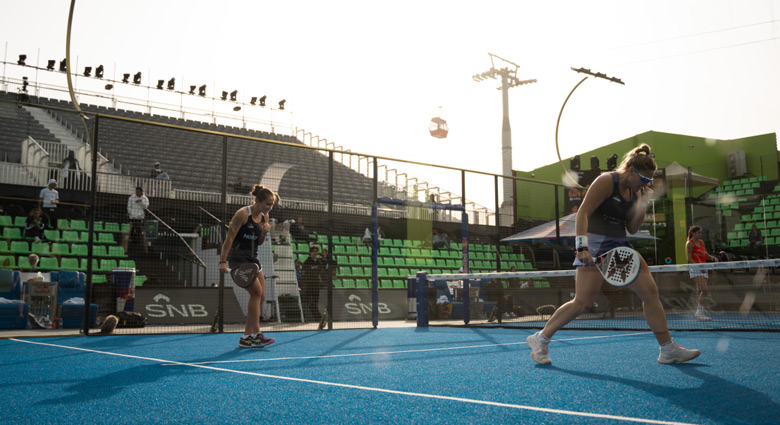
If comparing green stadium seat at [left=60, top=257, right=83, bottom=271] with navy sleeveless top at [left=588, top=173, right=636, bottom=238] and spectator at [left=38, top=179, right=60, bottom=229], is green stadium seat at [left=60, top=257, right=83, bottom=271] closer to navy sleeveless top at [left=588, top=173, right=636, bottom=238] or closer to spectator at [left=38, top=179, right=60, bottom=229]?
spectator at [left=38, top=179, right=60, bottom=229]

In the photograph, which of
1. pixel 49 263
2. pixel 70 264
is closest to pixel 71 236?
pixel 70 264

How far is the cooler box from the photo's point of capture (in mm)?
11641

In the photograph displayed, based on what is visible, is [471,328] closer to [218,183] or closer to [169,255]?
[169,255]

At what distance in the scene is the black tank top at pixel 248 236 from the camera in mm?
7195

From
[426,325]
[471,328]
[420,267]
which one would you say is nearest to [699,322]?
[471,328]

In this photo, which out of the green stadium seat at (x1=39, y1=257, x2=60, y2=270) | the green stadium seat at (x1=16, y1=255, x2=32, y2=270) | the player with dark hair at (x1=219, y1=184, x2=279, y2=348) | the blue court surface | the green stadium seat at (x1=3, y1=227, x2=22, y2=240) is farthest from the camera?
the green stadium seat at (x1=3, y1=227, x2=22, y2=240)

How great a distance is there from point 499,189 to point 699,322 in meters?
5.35

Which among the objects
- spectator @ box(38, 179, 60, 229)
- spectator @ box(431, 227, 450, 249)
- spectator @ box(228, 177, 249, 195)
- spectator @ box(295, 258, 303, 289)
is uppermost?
spectator @ box(228, 177, 249, 195)

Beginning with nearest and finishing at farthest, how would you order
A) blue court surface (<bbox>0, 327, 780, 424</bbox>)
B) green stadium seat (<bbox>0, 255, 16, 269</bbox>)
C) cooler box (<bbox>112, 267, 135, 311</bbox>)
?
blue court surface (<bbox>0, 327, 780, 424</bbox>) < cooler box (<bbox>112, 267, 135, 311</bbox>) < green stadium seat (<bbox>0, 255, 16, 269</bbox>)

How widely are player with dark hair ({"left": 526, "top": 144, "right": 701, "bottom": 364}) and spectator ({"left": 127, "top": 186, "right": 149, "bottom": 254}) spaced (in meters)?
10.9

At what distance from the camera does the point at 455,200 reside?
1480 centimetres

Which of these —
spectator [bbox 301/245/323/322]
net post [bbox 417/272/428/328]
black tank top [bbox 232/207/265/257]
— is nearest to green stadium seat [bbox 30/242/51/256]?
spectator [bbox 301/245/323/322]

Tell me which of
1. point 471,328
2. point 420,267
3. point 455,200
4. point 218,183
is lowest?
point 471,328

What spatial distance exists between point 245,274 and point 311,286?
5887mm
